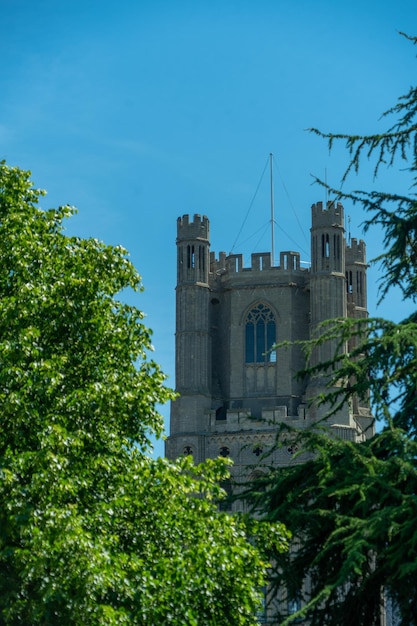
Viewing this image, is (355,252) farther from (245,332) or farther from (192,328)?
(192,328)

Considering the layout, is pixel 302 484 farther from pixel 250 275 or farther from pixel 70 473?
pixel 250 275

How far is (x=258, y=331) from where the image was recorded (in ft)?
308

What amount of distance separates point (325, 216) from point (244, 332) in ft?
29.5

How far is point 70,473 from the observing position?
22.1m

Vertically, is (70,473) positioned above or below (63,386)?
below

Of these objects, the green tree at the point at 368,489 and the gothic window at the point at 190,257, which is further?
the gothic window at the point at 190,257

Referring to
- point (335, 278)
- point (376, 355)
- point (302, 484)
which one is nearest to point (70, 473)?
point (302, 484)

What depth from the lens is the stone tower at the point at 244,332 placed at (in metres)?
90.4

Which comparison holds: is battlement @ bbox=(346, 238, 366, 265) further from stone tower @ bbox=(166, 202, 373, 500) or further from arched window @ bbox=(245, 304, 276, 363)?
arched window @ bbox=(245, 304, 276, 363)

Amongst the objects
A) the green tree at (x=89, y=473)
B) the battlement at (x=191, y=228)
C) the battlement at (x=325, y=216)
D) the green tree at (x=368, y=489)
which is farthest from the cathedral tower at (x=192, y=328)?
the green tree at (x=368, y=489)

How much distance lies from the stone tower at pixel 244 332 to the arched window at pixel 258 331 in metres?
0.06

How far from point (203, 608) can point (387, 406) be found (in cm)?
526

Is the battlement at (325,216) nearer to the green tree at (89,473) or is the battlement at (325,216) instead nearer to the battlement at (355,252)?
the battlement at (355,252)

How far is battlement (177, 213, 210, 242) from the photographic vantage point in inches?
3740
